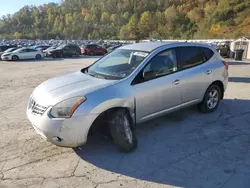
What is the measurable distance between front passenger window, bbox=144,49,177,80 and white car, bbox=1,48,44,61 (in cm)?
2282

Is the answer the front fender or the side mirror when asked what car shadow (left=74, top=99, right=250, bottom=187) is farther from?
the side mirror

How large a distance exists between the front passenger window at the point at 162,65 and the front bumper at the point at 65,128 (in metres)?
1.28

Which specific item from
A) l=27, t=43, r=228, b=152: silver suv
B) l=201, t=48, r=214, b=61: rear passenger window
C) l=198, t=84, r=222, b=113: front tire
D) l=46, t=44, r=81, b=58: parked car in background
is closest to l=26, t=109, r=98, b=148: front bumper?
l=27, t=43, r=228, b=152: silver suv

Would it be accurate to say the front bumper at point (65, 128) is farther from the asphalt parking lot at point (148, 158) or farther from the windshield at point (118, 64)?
the windshield at point (118, 64)

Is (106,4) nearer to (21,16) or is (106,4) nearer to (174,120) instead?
(21,16)

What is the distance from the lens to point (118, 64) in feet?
14.6

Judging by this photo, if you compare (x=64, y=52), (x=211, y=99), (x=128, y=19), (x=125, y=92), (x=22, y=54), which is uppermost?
(x=128, y=19)

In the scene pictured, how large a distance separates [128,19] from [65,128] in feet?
439

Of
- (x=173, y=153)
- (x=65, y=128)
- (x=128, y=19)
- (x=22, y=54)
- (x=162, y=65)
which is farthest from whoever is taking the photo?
(x=128, y=19)

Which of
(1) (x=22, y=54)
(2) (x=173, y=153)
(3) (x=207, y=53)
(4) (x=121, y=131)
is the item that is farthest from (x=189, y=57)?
(1) (x=22, y=54)

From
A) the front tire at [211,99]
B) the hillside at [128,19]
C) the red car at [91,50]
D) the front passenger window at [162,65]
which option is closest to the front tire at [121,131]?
the front passenger window at [162,65]

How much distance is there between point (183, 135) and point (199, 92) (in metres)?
1.12

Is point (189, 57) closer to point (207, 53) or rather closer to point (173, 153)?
point (207, 53)

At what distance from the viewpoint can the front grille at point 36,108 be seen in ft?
11.0
